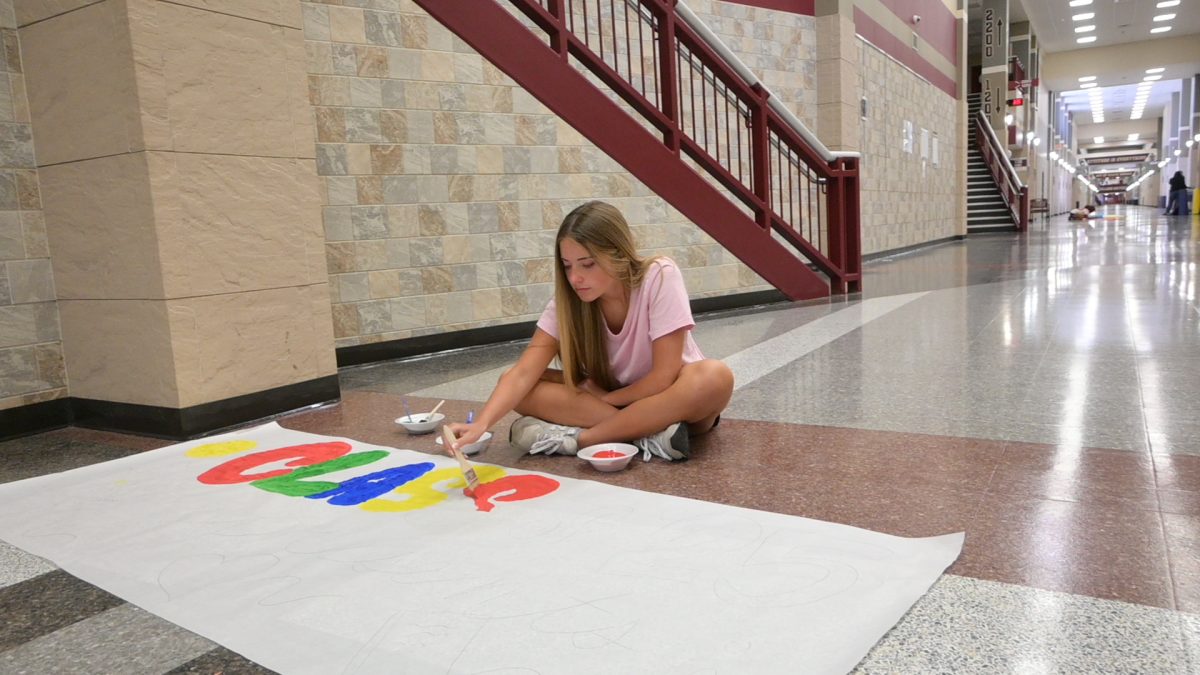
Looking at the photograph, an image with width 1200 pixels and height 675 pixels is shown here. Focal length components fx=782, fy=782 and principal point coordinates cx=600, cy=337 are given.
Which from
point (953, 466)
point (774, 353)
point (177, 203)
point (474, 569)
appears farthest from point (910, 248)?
point (474, 569)

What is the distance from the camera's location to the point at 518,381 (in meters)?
2.36

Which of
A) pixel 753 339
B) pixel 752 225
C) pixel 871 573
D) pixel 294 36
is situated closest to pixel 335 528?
pixel 871 573

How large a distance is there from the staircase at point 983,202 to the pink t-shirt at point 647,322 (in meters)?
17.7

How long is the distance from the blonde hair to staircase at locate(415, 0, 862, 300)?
2.47 m

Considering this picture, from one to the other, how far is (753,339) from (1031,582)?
327cm

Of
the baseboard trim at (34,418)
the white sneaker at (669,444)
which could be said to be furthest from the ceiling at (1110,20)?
the baseboard trim at (34,418)

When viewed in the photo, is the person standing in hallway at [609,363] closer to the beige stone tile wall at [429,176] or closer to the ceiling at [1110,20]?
the beige stone tile wall at [429,176]

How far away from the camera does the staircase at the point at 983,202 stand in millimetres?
18000

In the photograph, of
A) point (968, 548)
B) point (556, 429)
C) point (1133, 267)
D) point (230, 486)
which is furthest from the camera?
point (1133, 267)

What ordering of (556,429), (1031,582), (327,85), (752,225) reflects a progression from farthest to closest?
(752,225) < (327,85) < (556,429) < (1031,582)

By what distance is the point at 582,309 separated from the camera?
2363mm

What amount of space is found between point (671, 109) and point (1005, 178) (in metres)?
14.9

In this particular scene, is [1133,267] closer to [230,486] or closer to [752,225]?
[752,225]

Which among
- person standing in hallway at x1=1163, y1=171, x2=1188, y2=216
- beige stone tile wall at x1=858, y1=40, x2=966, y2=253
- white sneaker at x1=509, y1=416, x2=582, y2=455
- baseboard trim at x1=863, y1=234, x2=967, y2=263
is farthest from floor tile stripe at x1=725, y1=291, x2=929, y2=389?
person standing in hallway at x1=1163, y1=171, x2=1188, y2=216
